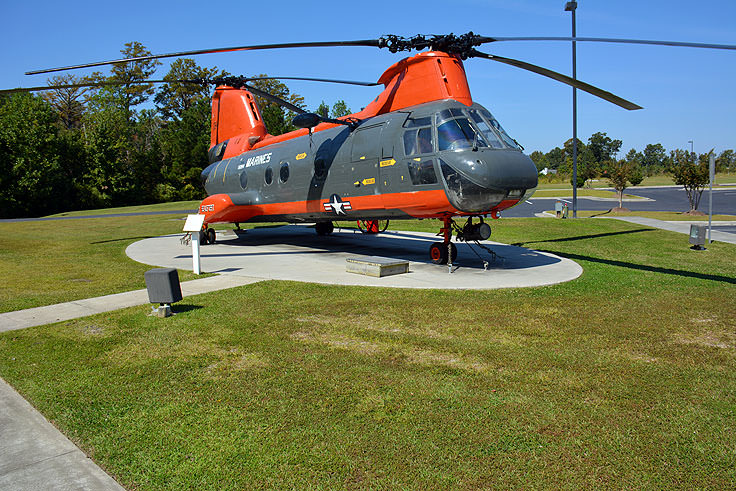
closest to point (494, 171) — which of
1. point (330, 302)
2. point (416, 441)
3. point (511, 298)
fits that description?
point (511, 298)

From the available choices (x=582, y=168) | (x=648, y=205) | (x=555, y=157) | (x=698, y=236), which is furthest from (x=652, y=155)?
(x=698, y=236)

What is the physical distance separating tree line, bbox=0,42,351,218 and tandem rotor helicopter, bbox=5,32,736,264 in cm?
2850

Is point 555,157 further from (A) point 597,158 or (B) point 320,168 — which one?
(B) point 320,168

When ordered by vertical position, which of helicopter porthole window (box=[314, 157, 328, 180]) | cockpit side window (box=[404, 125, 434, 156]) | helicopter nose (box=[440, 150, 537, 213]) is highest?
cockpit side window (box=[404, 125, 434, 156])

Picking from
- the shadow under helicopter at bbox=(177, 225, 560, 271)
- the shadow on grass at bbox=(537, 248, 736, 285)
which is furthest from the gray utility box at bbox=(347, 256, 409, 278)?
the shadow on grass at bbox=(537, 248, 736, 285)

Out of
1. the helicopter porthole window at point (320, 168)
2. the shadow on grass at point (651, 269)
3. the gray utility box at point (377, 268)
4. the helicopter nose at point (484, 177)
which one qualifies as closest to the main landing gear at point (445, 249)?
the gray utility box at point (377, 268)

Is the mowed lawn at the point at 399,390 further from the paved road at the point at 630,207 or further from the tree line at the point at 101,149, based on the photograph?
the tree line at the point at 101,149

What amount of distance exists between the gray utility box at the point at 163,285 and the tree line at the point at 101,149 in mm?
34380

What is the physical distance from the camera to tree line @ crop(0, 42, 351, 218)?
147 ft

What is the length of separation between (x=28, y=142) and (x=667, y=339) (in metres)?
53.9

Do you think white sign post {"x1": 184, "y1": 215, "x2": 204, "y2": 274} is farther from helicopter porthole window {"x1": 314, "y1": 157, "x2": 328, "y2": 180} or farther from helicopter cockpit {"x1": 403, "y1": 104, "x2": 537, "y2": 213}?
helicopter cockpit {"x1": 403, "y1": 104, "x2": 537, "y2": 213}

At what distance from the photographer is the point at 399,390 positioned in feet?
17.5

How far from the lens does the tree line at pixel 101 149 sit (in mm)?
44844

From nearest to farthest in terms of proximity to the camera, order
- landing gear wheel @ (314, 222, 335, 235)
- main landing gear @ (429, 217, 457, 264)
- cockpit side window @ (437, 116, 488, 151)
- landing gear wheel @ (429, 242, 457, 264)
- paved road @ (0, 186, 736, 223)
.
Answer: cockpit side window @ (437, 116, 488, 151) → main landing gear @ (429, 217, 457, 264) → landing gear wheel @ (429, 242, 457, 264) → landing gear wheel @ (314, 222, 335, 235) → paved road @ (0, 186, 736, 223)
